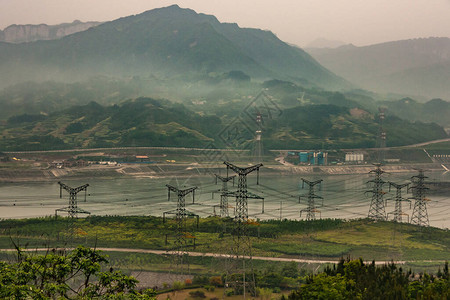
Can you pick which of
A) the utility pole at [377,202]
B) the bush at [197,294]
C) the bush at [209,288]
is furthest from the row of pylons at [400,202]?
the bush at [197,294]

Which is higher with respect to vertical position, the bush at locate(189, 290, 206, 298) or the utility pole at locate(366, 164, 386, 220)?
the utility pole at locate(366, 164, 386, 220)

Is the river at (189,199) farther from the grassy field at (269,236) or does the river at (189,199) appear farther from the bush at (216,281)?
the bush at (216,281)

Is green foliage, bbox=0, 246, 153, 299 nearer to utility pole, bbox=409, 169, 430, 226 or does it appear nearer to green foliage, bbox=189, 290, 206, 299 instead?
green foliage, bbox=189, 290, 206, 299

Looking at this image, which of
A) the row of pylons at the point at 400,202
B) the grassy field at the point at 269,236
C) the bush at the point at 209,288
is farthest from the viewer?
the row of pylons at the point at 400,202

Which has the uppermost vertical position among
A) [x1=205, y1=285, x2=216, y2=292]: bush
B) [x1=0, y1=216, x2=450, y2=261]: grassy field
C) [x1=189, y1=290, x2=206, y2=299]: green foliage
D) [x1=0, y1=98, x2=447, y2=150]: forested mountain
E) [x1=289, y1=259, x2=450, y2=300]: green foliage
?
[x1=0, y1=98, x2=447, y2=150]: forested mountain

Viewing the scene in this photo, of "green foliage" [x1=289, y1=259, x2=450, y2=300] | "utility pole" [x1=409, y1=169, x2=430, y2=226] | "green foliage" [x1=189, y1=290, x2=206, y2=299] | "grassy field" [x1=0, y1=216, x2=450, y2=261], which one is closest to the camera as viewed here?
"green foliage" [x1=289, y1=259, x2=450, y2=300]

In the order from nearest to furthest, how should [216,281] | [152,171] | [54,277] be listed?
[54,277], [216,281], [152,171]

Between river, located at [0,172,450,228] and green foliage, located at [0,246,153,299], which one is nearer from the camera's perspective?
green foliage, located at [0,246,153,299]

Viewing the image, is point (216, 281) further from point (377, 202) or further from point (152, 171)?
point (152, 171)

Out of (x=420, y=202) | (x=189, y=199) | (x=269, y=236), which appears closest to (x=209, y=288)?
(x=269, y=236)

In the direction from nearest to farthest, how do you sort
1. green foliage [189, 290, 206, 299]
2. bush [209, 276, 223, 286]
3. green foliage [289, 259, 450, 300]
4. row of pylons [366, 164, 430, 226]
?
green foliage [289, 259, 450, 300] < green foliage [189, 290, 206, 299] < bush [209, 276, 223, 286] < row of pylons [366, 164, 430, 226]

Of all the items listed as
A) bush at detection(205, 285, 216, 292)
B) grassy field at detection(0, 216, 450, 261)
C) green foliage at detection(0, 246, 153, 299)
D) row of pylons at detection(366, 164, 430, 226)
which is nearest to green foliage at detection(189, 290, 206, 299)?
bush at detection(205, 285, 216, 292)

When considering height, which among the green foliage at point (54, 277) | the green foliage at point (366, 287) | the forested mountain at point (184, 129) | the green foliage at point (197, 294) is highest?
the forested mountain at point (184, 129)
